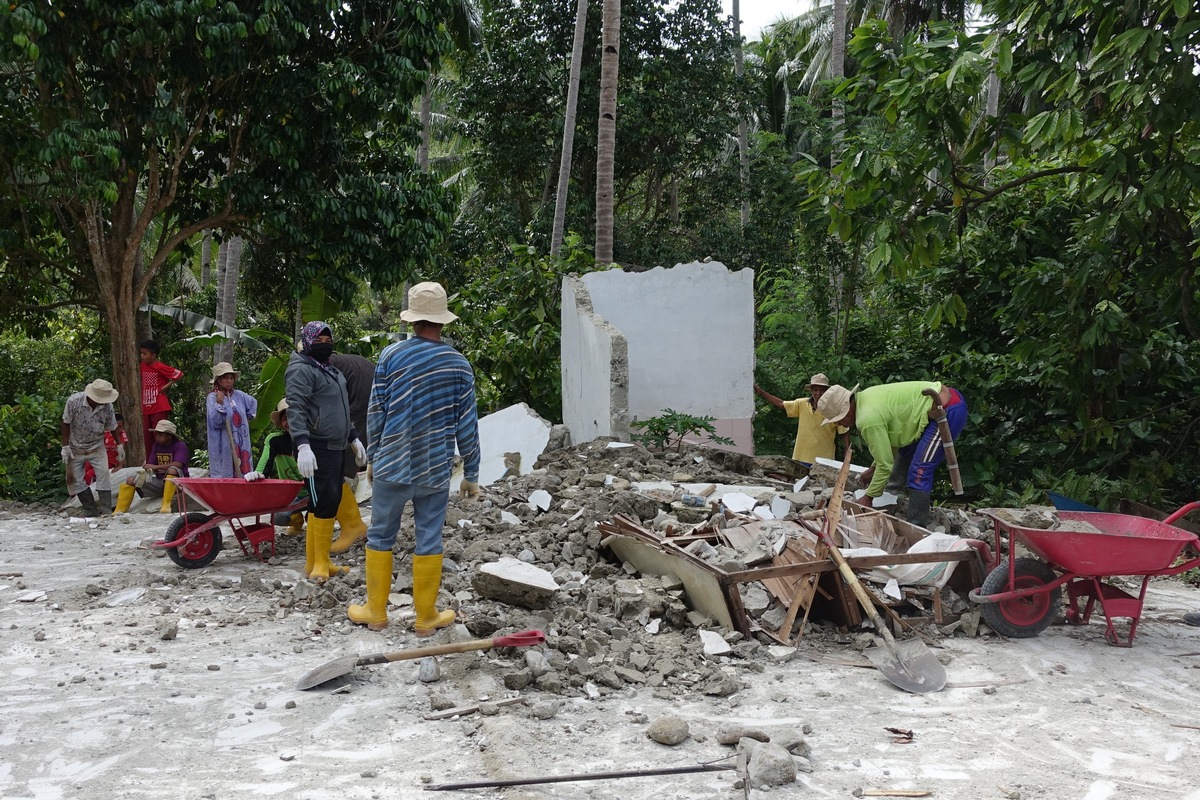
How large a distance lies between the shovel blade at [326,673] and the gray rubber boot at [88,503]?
633cm

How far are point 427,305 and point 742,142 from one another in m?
19.9

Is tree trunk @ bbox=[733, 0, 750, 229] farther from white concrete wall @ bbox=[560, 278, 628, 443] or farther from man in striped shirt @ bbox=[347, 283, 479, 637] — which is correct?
man in striped shirt @ bbox=[347, 283, 479, 637]

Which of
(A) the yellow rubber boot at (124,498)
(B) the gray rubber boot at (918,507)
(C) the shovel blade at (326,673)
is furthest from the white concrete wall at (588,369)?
(C) the shovel blade at (326,673)

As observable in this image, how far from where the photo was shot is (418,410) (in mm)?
5402

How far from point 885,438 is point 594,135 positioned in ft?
42.2

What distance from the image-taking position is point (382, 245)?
11.5 m

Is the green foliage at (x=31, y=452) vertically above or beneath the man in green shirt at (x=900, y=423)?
beneath

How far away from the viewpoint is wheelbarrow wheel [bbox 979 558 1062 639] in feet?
18.7

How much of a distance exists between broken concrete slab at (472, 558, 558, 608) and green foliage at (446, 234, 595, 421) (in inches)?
261

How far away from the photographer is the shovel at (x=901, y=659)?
4953mm

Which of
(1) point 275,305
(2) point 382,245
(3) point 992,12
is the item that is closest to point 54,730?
(3) point 992,12

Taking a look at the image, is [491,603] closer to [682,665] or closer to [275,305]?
[682,665]

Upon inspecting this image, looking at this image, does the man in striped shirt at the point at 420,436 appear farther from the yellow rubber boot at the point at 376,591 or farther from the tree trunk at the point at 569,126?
the tree trunk at the point at 569,126

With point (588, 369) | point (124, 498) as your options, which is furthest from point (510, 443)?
point (124, 498)
